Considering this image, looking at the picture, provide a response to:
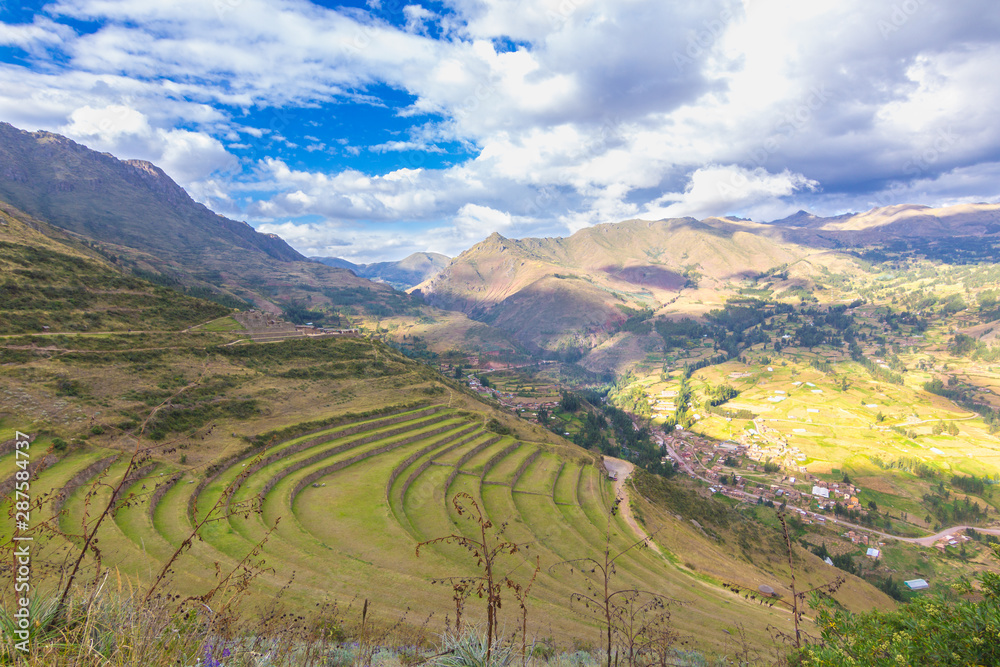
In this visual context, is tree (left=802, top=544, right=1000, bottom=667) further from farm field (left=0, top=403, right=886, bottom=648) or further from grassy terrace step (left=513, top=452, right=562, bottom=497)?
grassy terrace step (left=513, top=452, right=562, bottom=497)

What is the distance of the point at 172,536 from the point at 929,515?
105 meters

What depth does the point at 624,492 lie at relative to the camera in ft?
124

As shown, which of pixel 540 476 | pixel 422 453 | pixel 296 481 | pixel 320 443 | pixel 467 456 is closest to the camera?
pixel 296 481

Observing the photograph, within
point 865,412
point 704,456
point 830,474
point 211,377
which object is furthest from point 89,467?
point 865,412

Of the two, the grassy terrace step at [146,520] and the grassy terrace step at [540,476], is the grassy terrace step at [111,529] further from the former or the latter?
the grassy terrace step at [540,476]

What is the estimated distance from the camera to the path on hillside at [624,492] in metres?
30.0

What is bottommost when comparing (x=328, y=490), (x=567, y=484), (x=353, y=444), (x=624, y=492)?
(x=624, y=492)

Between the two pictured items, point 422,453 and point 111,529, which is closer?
point 111,529

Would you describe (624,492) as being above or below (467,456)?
below

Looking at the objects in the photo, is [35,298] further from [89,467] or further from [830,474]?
[830,474]

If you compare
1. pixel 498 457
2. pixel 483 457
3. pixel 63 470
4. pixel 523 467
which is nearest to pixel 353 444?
pixel 483 457

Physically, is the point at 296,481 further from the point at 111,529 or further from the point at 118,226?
the point at 118,226

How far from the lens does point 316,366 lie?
44.1 m

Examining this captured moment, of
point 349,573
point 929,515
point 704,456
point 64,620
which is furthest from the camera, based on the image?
point 704,456
